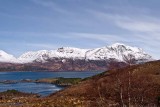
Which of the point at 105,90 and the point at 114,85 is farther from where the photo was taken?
the point at 105,90

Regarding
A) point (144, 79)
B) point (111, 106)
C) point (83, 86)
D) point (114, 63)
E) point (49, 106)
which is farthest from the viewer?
point (83, 86)

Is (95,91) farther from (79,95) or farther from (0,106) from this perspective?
(0,106)

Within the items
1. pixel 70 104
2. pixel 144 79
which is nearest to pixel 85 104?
pixel 70 104

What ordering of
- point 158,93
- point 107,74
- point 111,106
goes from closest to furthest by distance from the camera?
1. point 111,106
2. point 158,93
3. point 107,74

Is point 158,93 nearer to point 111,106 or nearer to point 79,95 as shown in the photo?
point 111,106

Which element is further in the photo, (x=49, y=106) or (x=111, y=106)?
(x=49, y=106)

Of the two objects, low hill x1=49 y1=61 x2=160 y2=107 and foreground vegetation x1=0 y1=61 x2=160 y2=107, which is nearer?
foreground vegetation x1=0 y1=61 x2=160 y2=107

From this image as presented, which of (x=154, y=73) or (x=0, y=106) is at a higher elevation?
(x=154, y=73)

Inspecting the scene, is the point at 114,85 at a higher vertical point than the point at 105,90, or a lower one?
higher

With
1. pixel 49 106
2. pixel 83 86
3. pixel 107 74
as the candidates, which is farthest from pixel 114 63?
pixel 107 74

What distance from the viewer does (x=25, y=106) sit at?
172 feet

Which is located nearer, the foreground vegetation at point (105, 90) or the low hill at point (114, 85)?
the foreground vegetation at point (105, 90)

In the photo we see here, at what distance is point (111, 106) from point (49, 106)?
9.54m

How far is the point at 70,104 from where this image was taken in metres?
53.0
